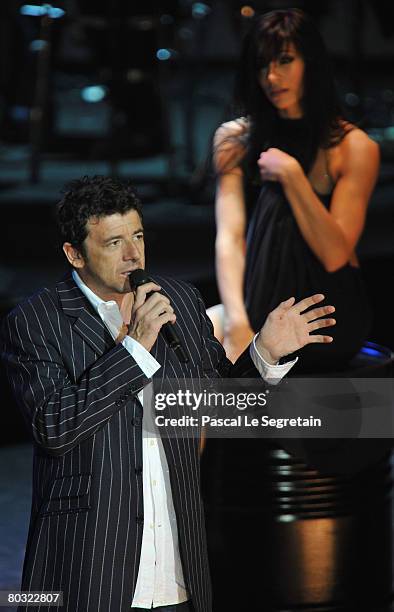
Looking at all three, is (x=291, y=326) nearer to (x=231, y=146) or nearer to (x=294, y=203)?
(x=294, y=203)

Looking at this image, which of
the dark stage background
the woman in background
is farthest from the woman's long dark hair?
the dark stage background

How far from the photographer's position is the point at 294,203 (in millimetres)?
3703

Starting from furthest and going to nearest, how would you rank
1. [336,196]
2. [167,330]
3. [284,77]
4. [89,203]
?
1. [336,196]
2. [284,77]
3. [89,203]
4. [167,330]

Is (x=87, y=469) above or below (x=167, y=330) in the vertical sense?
below

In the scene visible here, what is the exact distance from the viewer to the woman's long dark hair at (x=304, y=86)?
3.68 meters

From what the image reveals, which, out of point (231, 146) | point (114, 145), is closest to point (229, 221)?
point (231, 146)

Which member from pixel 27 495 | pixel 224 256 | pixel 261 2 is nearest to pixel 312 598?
pixel 224 256

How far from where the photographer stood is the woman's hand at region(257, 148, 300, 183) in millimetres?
3658

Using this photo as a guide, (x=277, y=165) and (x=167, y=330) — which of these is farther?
(x=277, y=165)

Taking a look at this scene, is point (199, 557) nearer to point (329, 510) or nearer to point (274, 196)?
point (329, 510)

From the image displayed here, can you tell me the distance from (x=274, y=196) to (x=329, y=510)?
2.96 feet

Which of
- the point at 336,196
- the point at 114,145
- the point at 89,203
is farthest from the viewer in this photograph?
the point at 114,145

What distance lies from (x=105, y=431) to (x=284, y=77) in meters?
1.44

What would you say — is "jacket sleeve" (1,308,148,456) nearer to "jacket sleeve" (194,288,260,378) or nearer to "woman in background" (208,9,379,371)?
"jacket sleeve" (194,288,260,378)
